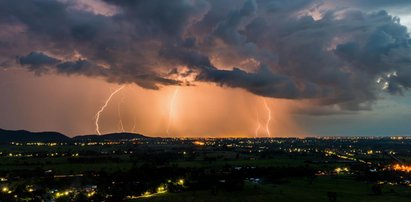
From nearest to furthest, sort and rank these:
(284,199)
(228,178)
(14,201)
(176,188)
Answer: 1. (14,201)
2. (284,199)
3. (176,188)
4. (228,178)

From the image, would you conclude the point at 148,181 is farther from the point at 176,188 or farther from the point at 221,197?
the point at 221,197

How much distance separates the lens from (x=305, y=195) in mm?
169375

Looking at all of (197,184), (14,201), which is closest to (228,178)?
(197,184)

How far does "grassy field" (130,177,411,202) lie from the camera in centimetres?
16150

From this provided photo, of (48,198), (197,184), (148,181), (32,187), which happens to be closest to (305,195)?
(197,184)

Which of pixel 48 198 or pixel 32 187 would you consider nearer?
pixel 48 198

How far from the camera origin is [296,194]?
17100 centimetres

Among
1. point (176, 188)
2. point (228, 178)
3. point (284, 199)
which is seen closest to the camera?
point (284, 199)

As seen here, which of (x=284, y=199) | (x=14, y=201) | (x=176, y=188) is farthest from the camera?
(x=176, y=188)

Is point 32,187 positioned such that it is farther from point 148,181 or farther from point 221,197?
point 221,197

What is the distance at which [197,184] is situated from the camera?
7377 inches

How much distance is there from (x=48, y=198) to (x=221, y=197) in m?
66.3

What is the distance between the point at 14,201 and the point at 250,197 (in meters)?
85.7

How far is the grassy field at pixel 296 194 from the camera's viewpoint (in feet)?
530
